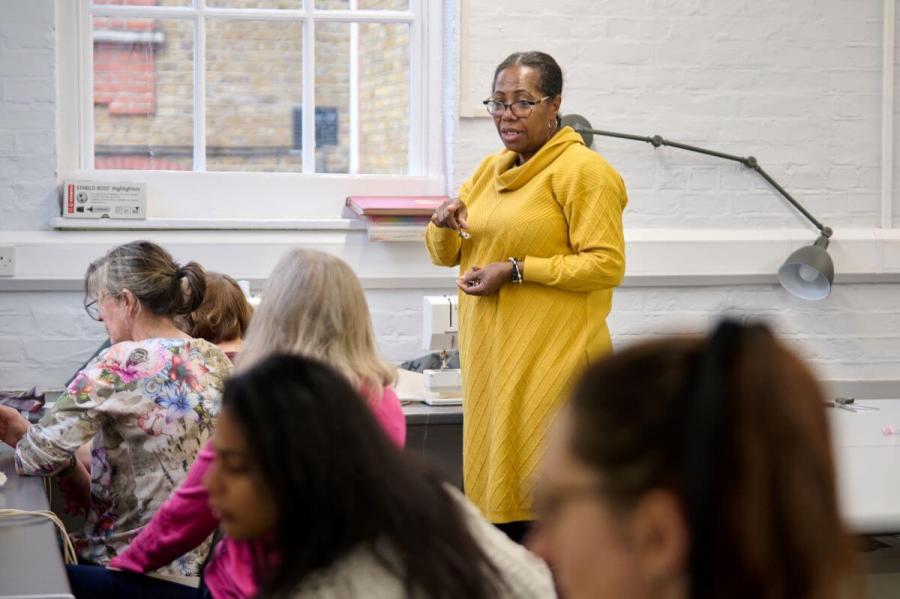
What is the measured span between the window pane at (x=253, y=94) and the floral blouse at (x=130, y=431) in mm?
1966

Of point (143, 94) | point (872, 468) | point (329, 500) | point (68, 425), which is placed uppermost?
point (143, 94)

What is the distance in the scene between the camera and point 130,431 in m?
2.46

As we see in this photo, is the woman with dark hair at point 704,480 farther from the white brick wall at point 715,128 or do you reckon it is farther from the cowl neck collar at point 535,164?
the white brick wall at point 715,128

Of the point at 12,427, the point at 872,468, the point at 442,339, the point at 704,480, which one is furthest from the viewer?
the point at 442,339

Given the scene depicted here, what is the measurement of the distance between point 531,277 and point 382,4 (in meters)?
1.81

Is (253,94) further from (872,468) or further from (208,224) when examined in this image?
(872,468)

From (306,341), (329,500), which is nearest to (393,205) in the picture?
(306,341)

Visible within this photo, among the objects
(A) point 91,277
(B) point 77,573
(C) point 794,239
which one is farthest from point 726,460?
(C) point 794,239

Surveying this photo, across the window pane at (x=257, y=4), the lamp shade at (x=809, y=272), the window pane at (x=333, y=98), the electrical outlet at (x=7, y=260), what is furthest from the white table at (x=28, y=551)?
the lamp shade at (x=809, y=272)

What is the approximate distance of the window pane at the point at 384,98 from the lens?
14.6ft

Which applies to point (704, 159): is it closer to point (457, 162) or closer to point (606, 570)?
point (457, 162)

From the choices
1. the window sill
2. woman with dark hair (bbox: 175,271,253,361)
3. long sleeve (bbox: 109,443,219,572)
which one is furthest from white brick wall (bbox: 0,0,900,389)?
long sleeve (bbox: 109,443,219,572)

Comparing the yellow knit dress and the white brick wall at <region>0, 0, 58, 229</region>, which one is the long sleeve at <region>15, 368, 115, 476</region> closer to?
the yellow knit dress

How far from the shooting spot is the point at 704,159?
4.44 meters
